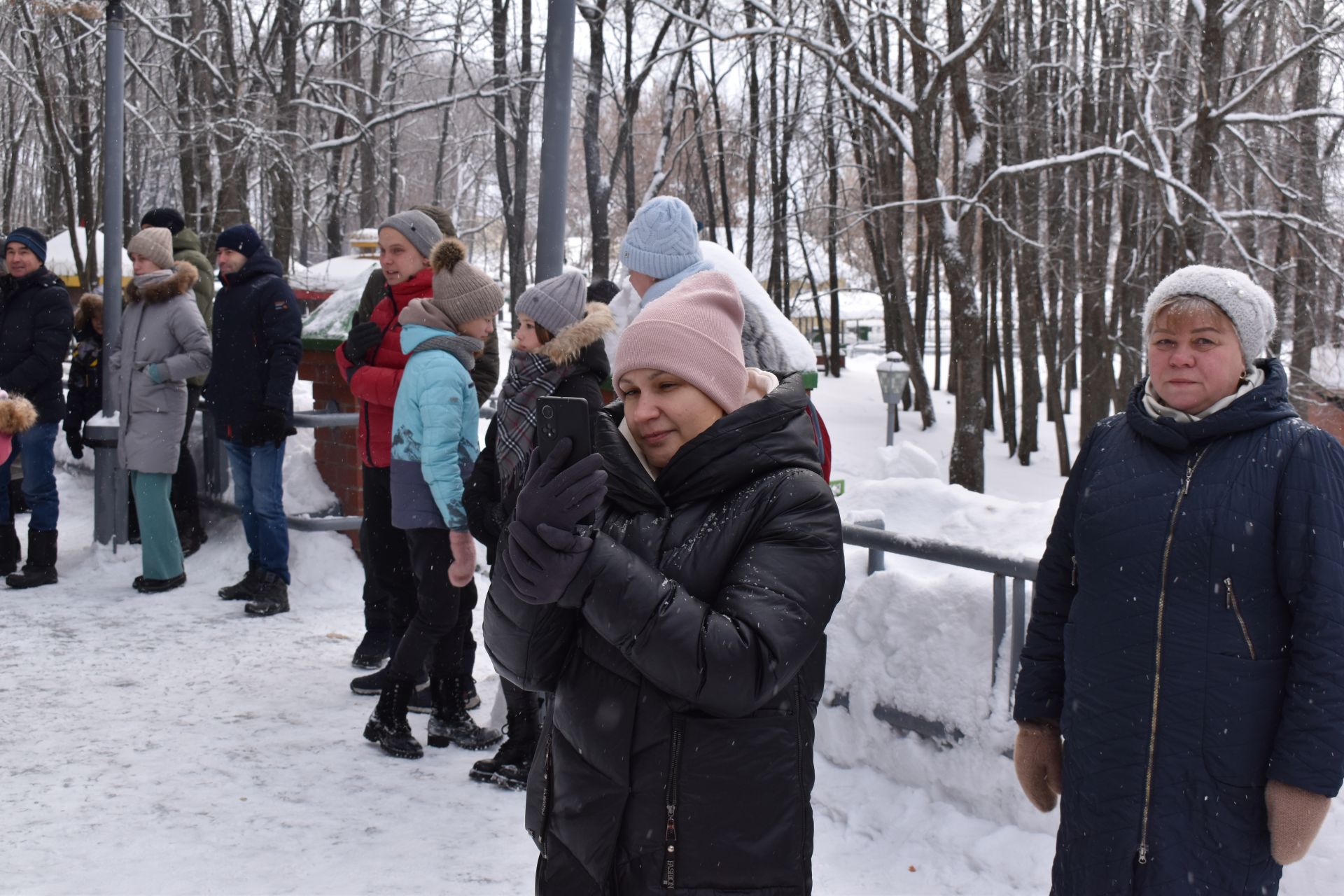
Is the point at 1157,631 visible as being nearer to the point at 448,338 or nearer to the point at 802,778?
the point at 802,778

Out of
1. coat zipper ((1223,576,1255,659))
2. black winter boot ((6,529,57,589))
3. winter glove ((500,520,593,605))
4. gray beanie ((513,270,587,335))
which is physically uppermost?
gray beanie ((513,270,587,335))

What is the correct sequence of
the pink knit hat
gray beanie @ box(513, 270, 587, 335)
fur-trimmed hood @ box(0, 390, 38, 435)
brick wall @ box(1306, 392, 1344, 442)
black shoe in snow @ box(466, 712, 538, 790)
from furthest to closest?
brick wall @ box(1306, 392, 1344, 442) < fur-trimmed hood @ box(0, 390, 38, 435) < black shoe in snow @ box(466, 712, 538, 790) < gray beanie @ box(513, 270, 587, 335) < the pink knit hat

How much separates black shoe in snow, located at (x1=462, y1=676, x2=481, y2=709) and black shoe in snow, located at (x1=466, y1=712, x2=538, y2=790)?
525 mm

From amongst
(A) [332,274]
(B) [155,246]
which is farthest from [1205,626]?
(A) [332,274]

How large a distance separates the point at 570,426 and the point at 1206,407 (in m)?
1.46

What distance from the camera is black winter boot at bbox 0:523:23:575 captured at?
747 cm

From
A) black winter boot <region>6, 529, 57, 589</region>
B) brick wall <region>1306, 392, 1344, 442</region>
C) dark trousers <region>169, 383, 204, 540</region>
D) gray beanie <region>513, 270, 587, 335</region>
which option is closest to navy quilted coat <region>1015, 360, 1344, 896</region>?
gray beanie <region>513, 270, 587, 335</region>

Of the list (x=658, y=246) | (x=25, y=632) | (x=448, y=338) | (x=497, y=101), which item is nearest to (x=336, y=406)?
(x=25, y=632)

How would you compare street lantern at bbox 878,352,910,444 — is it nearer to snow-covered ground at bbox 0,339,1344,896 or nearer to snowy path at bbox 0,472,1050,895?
snow-covered ground at bbox 0,339,1344,896

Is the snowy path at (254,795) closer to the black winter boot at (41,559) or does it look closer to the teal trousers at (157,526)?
the teal trousers at (157,526)

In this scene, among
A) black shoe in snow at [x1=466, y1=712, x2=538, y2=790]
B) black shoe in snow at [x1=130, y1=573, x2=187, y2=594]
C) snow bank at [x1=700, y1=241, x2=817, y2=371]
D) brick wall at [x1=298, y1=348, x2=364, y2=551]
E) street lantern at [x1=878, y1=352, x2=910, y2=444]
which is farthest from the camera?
street lantern at [x1=878, y1=352, x2=910, y2=444]

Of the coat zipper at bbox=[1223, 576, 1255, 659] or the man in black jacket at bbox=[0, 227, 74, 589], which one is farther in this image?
the man in black jacket at bbox=[0, 227, 74, 589]

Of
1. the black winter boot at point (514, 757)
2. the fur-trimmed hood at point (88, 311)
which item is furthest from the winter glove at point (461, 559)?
the fur-trimmed hood at point (88, 311)

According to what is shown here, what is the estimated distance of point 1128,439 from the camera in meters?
2.58
